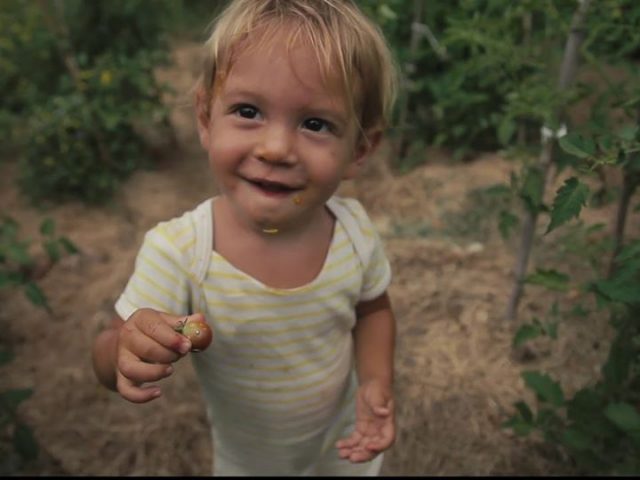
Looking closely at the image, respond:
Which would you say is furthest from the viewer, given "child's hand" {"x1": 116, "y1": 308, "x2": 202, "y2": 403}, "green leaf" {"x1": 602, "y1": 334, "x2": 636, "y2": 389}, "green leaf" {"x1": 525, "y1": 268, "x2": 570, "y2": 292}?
"green leaf" {"x1": 525, "y1": 268, "x2": 570, "y2": 292}

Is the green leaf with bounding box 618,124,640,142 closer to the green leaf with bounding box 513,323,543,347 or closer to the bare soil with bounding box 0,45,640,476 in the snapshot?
the green leaf with bounding box 513,323,543,347

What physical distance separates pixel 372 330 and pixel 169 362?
612mm

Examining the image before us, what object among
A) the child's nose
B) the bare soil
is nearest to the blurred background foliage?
the bare soil

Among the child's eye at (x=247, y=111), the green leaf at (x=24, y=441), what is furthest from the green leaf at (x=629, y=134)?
the green leaf at (x=24, y=441)

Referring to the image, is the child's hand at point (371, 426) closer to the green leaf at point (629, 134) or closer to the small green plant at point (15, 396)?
the green leaf at point (629, 134)

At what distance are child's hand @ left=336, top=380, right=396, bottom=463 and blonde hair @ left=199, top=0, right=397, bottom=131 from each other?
56 centimetres

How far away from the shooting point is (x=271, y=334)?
1.29 meters

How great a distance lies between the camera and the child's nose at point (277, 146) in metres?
1.07

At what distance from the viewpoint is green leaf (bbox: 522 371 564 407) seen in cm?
169

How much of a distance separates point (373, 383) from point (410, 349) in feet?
3.63

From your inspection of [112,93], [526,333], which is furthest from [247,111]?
[112,93]

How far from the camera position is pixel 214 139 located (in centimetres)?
116

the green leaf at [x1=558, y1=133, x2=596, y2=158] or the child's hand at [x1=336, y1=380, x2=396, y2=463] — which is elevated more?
the green leaf at [x1=558, y1=133, x2=596, y2=158]

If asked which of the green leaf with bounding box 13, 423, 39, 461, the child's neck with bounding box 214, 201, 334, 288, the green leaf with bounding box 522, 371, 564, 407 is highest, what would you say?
the child's neck with bounding box 214, 201, 334, 288
